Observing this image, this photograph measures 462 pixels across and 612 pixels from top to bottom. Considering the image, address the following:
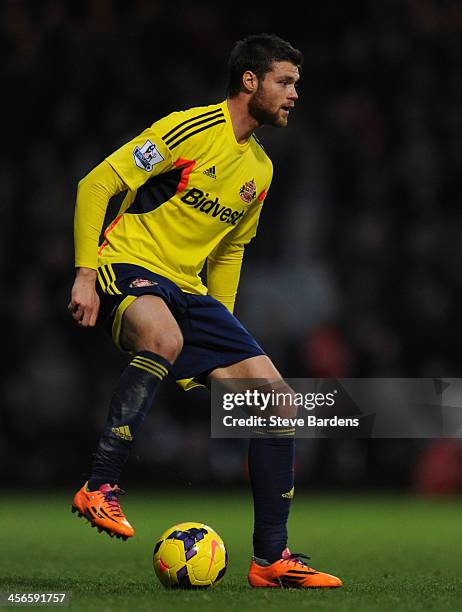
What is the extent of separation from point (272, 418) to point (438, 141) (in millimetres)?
8131

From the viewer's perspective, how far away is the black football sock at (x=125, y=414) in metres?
4.42

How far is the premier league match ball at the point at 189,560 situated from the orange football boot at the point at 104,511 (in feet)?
1.36

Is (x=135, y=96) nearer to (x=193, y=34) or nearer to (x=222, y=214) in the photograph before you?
(x=193, y=34)

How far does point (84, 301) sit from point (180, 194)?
0.68 m

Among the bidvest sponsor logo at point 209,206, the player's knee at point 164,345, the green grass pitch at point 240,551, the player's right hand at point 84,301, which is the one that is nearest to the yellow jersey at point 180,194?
the bidvest sponsor logo at point 209,206

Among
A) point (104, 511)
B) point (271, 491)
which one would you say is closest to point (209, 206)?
point (271, 491)

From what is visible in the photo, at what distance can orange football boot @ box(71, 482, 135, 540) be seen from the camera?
423cm

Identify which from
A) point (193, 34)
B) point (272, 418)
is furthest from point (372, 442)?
point (272, 418)

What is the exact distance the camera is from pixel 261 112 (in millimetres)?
5102

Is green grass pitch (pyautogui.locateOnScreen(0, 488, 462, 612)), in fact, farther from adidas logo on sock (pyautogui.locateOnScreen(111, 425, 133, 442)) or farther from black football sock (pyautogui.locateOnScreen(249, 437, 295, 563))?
adidas logo on sock (pyautogui.locateOnScreen(111, 425, 133, 442))

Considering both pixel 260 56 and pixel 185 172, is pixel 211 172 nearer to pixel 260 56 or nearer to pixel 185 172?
pixel 185 172

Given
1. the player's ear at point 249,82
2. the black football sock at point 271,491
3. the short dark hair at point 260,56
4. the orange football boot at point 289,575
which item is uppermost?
the short dark hair at point 260,56

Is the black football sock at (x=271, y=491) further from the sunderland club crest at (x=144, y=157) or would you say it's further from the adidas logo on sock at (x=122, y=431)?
the sunderland club crest at (x=144, y=157)

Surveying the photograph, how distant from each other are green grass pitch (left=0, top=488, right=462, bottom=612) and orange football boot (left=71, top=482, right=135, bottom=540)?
24 cm
